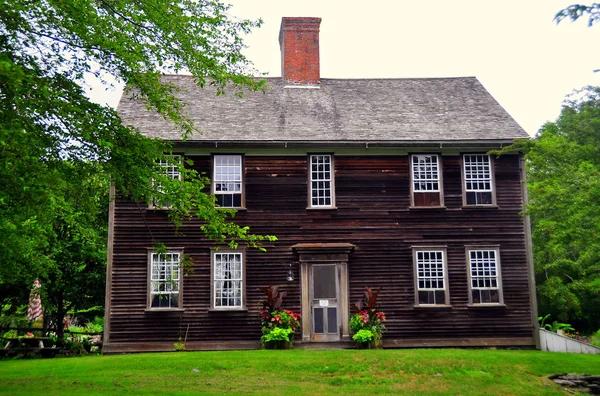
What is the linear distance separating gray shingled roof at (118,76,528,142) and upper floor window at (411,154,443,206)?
76 centimetres

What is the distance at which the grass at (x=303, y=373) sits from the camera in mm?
13289

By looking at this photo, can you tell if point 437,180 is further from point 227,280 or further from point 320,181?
point 227,280

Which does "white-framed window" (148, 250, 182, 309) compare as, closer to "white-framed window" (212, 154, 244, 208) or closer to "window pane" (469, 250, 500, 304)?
"white-framed window" (212, 154, 244, 208)

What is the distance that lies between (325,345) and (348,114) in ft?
25.8

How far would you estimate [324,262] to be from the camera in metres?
19.9

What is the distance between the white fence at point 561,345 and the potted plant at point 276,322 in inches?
294

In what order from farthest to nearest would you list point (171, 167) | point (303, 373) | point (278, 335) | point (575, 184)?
1. point (278, 335)
2. point (575, 184)
3. point (171, 167)
4. point (303, 373)

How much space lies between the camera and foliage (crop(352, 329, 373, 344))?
1864 centimetres

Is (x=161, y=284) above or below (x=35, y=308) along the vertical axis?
above

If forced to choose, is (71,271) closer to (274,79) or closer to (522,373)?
(274,79)

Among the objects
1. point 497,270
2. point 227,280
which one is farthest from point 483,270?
point 227,280

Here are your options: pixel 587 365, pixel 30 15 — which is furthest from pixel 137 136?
pixel 587 365

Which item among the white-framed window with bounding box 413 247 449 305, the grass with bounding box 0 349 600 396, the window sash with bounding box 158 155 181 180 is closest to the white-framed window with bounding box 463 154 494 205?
the white-framed window with bounding box 413 247 449 305

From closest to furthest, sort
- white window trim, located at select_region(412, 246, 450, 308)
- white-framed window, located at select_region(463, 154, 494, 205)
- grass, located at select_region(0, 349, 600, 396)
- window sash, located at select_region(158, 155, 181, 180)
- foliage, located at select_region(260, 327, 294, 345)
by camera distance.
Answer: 1. window sash, located at select_region(158, 155, 181, 180)
2. grass, located at select_region(0, 349, 600, 396)
3. foliage, located at select_region(260, 327, 294, 345)
4. white window trim, located at select_region(412, 246, 450, 308)
5. white-framed window, located at select_region(463, 154, 494, 205)
